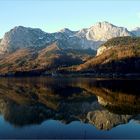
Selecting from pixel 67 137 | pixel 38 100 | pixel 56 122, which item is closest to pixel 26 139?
pixel 67 137

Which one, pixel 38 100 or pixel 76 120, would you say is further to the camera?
pixel 38 100

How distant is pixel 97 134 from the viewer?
6512 cm

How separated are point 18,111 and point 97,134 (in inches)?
1663

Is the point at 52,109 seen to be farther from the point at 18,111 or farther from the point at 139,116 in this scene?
the point at 139,116

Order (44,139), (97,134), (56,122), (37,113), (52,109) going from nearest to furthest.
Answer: (44,139) → (97,134) → (56,122) → (37,113) → (52,109)

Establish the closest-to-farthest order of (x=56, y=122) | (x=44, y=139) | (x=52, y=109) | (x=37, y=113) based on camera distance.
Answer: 1. (x=44, y=139)
2. (x=56, y=122)
3. (x=37, y=113)
4. (x=52, y=109)

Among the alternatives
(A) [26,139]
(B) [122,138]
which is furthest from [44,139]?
(B) [122,138]

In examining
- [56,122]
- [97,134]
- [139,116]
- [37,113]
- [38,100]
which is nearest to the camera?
[97,134]

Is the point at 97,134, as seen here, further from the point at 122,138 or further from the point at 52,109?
the point at 52,109

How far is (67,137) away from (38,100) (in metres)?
68.5

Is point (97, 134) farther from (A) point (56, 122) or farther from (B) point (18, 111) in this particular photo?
(B) point (18, 111)

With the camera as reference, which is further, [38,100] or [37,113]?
[38,100]

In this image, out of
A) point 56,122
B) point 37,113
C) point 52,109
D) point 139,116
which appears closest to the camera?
point 56,122

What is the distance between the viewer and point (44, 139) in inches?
2382
